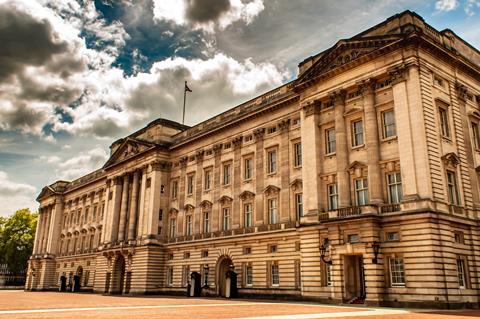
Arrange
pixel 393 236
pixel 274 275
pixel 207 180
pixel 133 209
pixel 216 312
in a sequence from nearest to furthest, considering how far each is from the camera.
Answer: pixel 216 312
pixel 393 236
pixel 274 275
pixel 207 180
pixel 133 209

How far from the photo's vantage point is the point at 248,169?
151 ft

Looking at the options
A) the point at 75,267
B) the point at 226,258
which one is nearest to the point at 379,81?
the point at 226,258

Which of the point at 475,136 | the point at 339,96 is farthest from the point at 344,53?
the point at 475,136

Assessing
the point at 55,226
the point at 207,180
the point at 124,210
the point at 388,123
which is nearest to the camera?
the point at 388,123

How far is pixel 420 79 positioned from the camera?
30812 mm

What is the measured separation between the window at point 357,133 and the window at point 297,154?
269 inches

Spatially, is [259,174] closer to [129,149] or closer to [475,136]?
[475,136]

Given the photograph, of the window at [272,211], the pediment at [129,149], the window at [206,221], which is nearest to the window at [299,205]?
the window at [272,211]

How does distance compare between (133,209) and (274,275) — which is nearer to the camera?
(274,275)

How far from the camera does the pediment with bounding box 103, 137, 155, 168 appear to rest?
58019 millimetres

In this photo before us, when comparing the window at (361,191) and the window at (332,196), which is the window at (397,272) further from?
the window at (332,196)

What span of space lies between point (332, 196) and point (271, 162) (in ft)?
31.5

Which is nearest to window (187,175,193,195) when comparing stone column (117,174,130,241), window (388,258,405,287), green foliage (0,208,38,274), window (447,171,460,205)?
stone column (117,174,130,241)

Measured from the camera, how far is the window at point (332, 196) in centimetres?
3491
